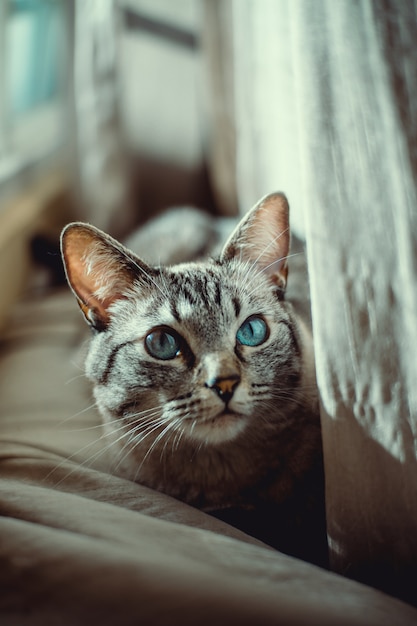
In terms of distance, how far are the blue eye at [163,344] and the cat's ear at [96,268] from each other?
0.11m

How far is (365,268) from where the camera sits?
637 millimetres

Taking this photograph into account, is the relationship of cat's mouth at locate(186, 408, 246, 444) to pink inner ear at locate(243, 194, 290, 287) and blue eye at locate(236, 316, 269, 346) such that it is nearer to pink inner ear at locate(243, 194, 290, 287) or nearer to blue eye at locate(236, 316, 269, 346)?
blue eye at locate(236, 316, 269, 346)

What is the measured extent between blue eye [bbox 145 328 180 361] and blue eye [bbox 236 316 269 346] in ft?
0.31

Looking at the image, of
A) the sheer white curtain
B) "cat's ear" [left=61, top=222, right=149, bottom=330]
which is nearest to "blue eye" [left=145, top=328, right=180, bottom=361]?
"cat's ear" [left=61, top=222, right=149, bottom=330]

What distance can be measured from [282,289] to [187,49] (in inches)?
58.5

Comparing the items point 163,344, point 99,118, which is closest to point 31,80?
point 99,118

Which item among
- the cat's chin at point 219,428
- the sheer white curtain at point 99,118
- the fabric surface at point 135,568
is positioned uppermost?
the sheer white curtain at point 99,118

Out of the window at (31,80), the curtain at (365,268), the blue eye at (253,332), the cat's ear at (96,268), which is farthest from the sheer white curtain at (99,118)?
the curtain at (365,268)

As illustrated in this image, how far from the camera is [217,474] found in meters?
0.82

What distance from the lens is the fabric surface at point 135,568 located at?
0.42m

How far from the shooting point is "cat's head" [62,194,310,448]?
747 millimetres

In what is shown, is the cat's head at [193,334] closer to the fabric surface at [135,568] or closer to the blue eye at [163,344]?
the blue eye at [163,344]

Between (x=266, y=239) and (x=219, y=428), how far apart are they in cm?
31

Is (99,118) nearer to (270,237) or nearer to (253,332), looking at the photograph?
(270,237)
